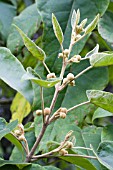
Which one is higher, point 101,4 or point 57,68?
point 101,4

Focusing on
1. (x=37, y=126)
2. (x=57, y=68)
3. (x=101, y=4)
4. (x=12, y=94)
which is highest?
(x=101, y=4)

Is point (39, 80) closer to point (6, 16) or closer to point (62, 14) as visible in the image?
point (62, 14)

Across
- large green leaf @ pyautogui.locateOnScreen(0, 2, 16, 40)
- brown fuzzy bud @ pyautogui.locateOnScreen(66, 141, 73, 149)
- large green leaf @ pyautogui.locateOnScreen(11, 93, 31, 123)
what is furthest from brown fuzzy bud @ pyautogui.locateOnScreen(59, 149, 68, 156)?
large green leaf @ pyautogui.locateOnScreen(0, 2, 16, 40)

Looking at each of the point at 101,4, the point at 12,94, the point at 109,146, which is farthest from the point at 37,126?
the point at 12,94

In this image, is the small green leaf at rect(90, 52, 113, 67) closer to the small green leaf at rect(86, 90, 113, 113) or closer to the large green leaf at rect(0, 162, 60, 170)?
the small green leaf at rect(86, 90, 113, 113)

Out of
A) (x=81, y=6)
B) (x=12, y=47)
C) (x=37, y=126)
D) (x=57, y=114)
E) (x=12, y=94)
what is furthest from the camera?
(x=12, y=94)

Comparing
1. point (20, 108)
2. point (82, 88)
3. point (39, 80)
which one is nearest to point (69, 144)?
point (39, 80)

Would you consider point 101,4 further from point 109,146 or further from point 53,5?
point 109,146
